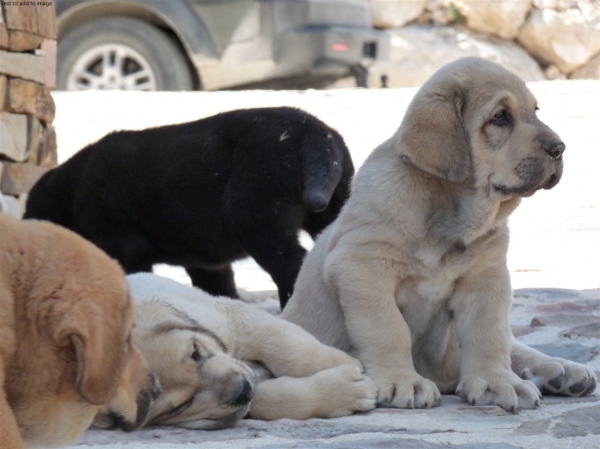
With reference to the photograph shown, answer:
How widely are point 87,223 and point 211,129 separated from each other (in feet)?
3.42

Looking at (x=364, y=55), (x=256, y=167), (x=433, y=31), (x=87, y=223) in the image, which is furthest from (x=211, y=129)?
(x=433, y=31)

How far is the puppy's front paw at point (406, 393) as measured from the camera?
3.41 meters

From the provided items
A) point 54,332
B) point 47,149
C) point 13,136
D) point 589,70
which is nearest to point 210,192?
point 13,136

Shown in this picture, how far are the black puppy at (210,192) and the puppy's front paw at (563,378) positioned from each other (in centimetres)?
158

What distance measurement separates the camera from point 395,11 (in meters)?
16.9

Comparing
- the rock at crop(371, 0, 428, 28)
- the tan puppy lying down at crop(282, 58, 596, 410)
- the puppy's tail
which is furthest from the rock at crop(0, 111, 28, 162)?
the rock at crop(371, 0, 428, 28)

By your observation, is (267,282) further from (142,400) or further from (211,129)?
(142,400)

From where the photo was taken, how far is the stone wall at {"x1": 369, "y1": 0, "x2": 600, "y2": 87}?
16469 millimetres

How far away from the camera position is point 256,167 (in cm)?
518

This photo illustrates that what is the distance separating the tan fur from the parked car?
7.56m

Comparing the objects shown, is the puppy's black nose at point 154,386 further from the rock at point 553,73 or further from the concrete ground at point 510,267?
the rock at point 553,73

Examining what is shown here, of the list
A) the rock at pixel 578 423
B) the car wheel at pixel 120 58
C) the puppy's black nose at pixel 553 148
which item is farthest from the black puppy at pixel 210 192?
the car wheel at pixel 120 58

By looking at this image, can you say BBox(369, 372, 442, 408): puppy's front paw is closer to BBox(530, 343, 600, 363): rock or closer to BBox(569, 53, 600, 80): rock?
BBox(530, 343, 600, 363): rock

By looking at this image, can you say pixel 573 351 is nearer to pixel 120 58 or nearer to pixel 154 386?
pixel 154 386
